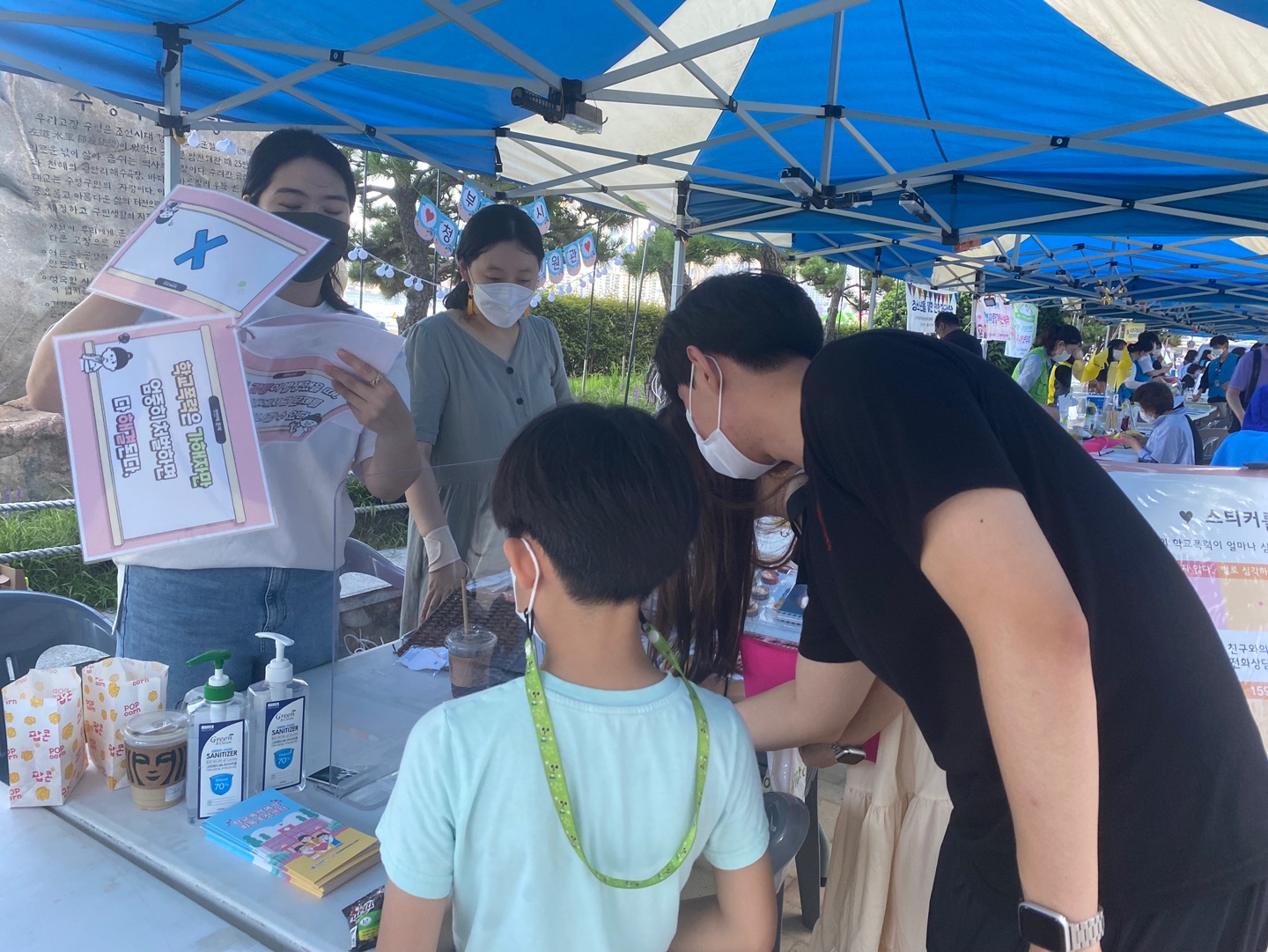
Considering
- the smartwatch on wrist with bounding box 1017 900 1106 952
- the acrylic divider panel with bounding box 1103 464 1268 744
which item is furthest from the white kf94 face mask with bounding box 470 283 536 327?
the smartwatch on wrist with bounding box 1017 900 1106 952

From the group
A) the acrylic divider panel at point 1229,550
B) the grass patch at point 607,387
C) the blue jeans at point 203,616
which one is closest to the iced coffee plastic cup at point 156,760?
the blue jeans at point 203,616

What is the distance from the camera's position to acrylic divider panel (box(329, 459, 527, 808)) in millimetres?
1373

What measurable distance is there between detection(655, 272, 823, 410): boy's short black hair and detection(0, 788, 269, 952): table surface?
102cm

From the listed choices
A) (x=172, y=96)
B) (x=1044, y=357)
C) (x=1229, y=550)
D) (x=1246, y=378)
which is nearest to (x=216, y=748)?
(x=1229, y=550)

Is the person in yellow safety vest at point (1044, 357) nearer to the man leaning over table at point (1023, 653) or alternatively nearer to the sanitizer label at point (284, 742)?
the man leaning over table at point (1023, 653)

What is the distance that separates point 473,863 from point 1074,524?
30.4 inches

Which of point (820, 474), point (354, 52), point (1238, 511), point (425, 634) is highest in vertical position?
point (354, 52)

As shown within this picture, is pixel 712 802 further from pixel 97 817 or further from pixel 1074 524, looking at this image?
pixel 97 817

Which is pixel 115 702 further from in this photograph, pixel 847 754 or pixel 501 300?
pixel 501 300

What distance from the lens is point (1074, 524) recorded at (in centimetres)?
89

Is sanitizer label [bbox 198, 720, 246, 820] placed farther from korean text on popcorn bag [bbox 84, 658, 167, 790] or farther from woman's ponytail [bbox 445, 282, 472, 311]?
woman's ponytail [bbox 445, 282, 472, 311]

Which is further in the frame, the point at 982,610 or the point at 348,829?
the point at 348,829

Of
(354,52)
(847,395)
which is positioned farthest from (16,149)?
(847,395)

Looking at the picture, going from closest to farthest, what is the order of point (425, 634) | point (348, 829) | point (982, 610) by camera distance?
point (982, 610)
point (348, 829)
point (425, 634)
